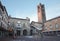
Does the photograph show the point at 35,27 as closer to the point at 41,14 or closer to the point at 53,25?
the point at 41,14

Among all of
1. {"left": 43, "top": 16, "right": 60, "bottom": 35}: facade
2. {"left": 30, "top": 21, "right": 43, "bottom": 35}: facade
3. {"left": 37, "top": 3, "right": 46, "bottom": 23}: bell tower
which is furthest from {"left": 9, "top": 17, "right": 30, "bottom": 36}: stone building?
{"left": 43, "top": 16, "right": 60, "bottom": 35}: facade

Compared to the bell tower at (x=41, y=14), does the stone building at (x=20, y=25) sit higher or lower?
lower

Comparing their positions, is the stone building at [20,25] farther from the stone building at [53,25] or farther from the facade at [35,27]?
the stone building at [53,25]

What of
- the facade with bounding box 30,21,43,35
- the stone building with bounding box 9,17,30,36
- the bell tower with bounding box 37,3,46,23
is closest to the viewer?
the stone building with bounding box 9,17,30,36

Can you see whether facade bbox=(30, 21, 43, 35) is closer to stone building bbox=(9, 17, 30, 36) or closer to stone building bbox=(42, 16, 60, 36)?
stone building bbox=(9, 17, 30, 36)

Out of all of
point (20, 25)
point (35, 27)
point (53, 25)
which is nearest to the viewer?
point (53, 25)

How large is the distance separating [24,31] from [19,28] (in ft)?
7.67

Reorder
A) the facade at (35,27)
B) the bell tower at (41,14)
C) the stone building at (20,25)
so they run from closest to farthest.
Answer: the stone building at (20,25), the facade at (35,27), the bell tower at (41,14)

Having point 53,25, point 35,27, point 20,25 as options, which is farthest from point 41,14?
point 53,25

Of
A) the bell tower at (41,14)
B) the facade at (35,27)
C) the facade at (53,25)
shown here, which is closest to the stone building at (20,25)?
the facade at (35,27)

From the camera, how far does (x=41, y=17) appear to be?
45.9 meters

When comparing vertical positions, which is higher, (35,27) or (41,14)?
(41,14)

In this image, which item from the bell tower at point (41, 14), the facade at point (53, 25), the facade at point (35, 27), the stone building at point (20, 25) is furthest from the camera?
the bell tower at point (41, 14)

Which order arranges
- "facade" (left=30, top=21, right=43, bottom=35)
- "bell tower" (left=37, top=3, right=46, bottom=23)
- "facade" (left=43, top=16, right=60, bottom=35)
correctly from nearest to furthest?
1. "facade" (left=43, top=16, right=60, bottom=35)
2. "facade" (left=30, top=21, right=43, bottom=35)
3. "bell tower" (left=37, top=3, right=46, bottom=23)
